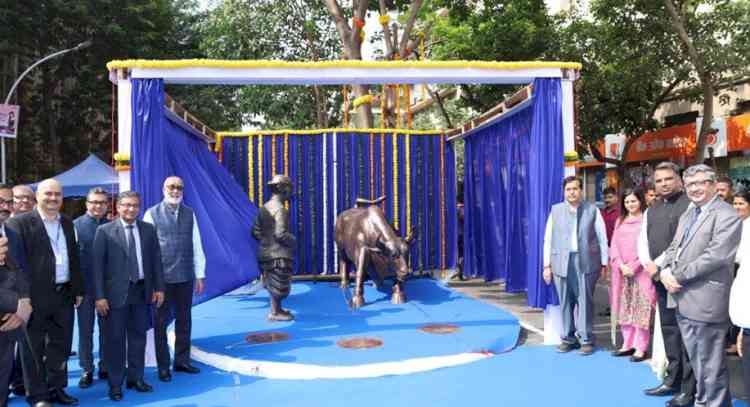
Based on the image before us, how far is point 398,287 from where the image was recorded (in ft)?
22.7

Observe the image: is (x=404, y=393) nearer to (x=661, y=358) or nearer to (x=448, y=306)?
(x=661, y=358)

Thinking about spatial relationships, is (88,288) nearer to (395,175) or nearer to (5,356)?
(5,356)

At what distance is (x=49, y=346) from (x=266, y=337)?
188 cm

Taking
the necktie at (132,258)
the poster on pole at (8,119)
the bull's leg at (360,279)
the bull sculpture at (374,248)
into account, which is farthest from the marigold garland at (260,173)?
the poster on pole at (8,119)

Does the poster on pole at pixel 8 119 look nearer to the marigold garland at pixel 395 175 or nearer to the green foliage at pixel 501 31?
the marigold garland at pixel 395 175

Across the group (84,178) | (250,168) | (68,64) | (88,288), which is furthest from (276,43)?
(88,288)

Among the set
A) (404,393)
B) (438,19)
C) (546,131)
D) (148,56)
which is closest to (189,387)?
(404,393)

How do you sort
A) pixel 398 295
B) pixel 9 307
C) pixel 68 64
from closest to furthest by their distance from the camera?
pixel 9 307 < pixel 398 295 < pixel 68 64

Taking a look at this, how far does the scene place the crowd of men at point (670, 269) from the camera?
3.30 meters

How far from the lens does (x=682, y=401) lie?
3.73m

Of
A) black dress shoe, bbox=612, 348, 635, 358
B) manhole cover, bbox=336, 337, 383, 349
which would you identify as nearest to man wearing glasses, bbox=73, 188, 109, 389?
manhole cover, bbox=336, 337, 383, 349

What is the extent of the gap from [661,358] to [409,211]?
495cm

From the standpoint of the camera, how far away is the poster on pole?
12078 millimetres

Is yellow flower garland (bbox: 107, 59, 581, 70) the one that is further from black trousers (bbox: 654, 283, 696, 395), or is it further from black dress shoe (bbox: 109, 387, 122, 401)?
black dress shoe (bbox: 109, 387, 122, 401)
